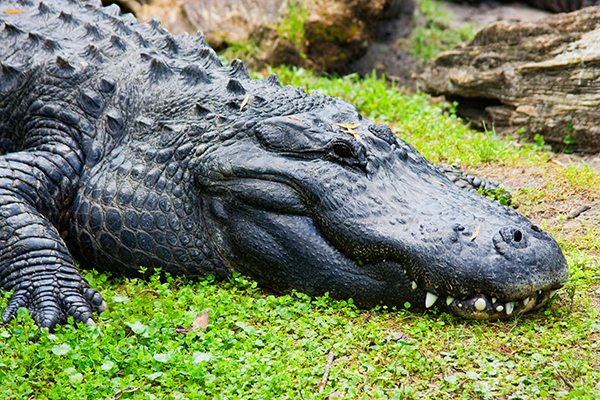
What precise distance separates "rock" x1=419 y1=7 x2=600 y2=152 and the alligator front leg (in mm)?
4813

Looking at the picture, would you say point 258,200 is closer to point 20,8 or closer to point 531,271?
point 531,271

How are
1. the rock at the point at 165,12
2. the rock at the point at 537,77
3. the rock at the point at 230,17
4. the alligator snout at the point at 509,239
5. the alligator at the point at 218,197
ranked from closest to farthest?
the alligator snout at the point at 509,239 < the alligator at the point at 218,197 < the rock at the point at 537,77 < the rock at the point at 230,17 < the rock at the point at 165,12

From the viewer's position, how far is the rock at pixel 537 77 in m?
5.90

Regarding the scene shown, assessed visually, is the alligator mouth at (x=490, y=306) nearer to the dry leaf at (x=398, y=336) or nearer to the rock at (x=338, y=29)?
the dry leaf at (x=398, y=336)

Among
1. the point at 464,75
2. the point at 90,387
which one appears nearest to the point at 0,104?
the point at 90,387

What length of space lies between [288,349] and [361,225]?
774mm

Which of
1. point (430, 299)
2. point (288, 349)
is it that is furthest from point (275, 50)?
point (288, 349)

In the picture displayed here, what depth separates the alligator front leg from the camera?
3.20m

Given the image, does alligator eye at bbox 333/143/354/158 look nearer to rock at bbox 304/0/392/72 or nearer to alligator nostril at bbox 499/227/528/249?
alligator nostril at bbox 499/227/528/249

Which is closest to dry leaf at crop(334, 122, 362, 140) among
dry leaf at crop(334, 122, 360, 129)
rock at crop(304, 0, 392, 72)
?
dry leaf at crop(334, 122, 360, 129)

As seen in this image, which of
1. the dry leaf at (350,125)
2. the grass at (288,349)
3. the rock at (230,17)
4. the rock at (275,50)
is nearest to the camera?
the grass at (288,349)

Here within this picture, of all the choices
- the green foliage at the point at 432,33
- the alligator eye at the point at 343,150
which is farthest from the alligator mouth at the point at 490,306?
the green foliage at the point at 432,33

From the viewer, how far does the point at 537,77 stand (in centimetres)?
629

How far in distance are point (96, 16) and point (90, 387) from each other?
3.39 meters
